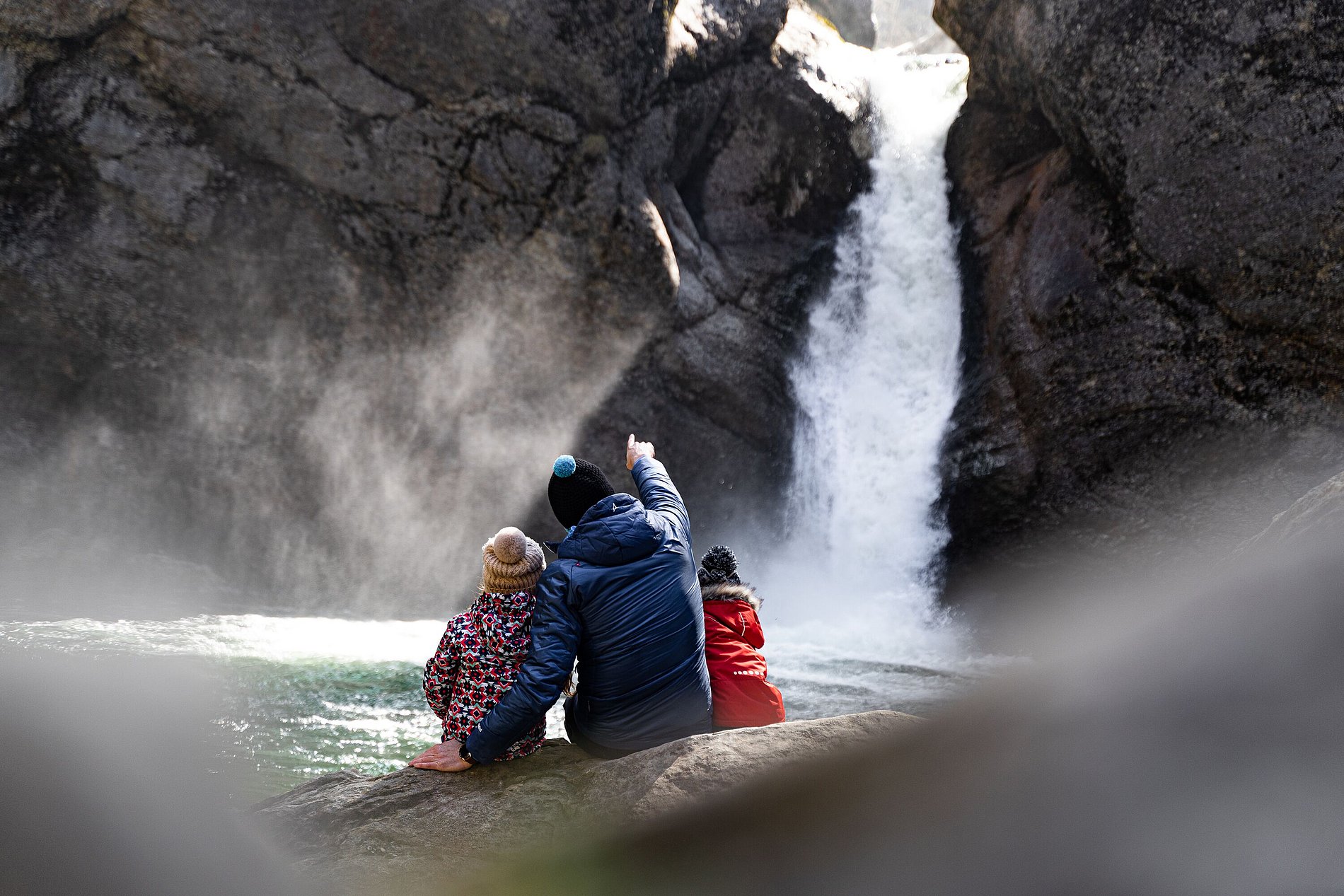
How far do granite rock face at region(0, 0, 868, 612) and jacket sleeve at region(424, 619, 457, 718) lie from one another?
25.1 ft

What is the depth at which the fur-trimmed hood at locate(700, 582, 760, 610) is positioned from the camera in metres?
4.04

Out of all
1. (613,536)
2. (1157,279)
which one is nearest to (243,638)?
(613,536)

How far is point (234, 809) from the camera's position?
1.34 m

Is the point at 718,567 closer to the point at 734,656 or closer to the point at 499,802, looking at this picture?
the point at 734,656

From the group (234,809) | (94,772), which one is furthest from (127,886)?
(234,809)

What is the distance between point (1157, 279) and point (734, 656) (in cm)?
792

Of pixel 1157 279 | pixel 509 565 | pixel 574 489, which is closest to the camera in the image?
pixel 509 565

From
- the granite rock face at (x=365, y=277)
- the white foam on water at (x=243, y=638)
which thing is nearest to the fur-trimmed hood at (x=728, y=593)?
the white foam on water at (x=243, y=638)

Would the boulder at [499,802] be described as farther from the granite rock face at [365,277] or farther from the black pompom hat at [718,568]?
the granite rock face at [365,277]

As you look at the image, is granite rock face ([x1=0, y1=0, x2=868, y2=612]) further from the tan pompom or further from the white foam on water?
the tan pompom

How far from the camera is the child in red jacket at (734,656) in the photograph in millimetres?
3688

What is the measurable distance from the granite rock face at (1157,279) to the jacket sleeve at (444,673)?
328 inches

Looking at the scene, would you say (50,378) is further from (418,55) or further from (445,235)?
(418,55)

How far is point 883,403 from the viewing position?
37.7ft
